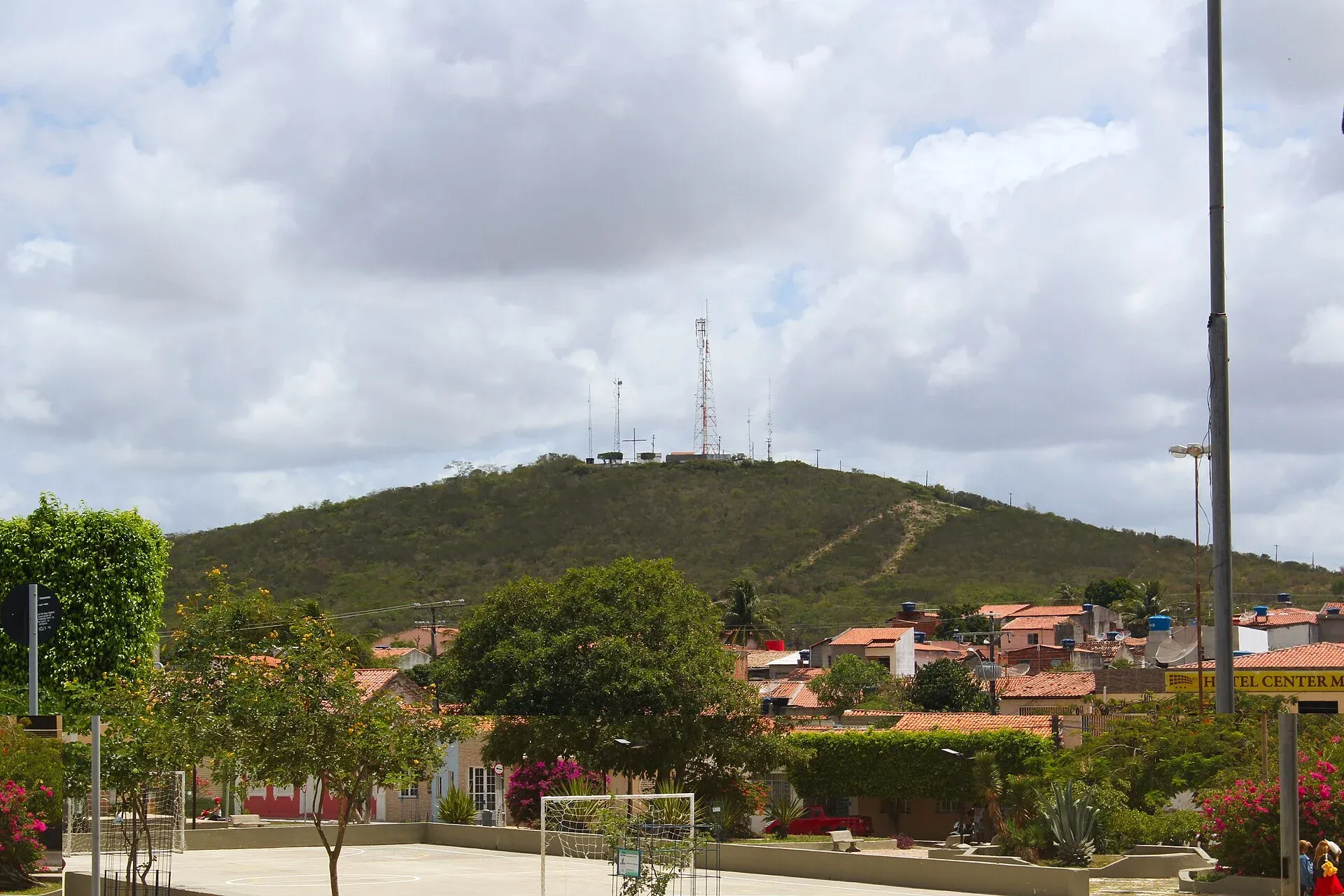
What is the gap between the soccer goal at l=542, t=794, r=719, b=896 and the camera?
66.0 ft

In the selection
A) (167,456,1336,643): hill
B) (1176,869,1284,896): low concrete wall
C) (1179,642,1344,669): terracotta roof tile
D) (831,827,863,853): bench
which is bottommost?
(831,827,863,853): bench

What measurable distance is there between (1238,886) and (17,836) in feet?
69.8

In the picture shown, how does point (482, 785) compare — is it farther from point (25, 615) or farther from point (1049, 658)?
point (1049, 658)

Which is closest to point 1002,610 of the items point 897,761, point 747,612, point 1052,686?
point 747,612

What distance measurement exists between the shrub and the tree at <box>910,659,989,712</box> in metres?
35.1

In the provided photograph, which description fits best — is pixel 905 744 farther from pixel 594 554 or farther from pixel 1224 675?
pixel 594 554

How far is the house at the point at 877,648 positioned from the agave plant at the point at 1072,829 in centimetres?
6529

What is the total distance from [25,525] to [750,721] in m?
19.9

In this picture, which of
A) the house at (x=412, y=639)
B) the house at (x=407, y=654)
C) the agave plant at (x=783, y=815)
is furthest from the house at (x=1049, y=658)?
the agave plant at (x=783, y=815)

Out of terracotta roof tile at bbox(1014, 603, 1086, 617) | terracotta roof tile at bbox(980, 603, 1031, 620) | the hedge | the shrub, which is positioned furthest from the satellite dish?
terracotta roof tile at bbox(980, 603, 1031, 620)

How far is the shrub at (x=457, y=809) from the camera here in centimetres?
4628

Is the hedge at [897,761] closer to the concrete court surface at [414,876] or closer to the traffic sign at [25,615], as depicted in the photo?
the concrete court surface at [414,876]

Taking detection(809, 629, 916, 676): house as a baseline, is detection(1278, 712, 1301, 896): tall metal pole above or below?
above

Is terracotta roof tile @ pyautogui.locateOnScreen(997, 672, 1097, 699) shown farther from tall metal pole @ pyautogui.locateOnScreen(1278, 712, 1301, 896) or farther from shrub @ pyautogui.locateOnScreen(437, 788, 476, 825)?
tall metal pole @ pyautogui.locateOnScreen(1278, 712, 1301, 896)
